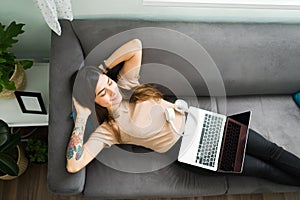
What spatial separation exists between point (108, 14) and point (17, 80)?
476 millimetres

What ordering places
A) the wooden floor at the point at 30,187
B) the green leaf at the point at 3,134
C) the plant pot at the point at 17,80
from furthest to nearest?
the wooden floor at the point at 30,187 → the plant pot at the point at 17,80 → the green leaf at the point at 3,134

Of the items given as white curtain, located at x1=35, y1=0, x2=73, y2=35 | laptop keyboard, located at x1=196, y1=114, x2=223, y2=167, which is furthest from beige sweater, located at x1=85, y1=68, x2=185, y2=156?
white curtain, located at x1=35, y1=0, x2=73, y2=35

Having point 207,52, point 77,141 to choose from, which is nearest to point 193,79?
point 207,52

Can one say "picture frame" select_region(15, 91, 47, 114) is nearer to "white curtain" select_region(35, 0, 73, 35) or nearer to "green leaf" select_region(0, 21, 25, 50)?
"green leaf" select_region(0, 21, 25, 50)

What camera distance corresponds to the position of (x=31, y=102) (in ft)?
5.72

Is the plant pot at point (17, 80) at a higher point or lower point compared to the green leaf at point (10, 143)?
higher

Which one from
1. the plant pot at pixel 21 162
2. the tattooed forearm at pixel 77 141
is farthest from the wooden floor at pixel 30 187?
the tattooed forearm at pixel 77 141

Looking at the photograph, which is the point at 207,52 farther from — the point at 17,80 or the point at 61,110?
the point at 17,80

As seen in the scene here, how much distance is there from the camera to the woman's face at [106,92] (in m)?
1.44

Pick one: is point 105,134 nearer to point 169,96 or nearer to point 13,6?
point 169,96

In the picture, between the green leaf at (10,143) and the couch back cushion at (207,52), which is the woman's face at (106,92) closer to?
the couch back cushion at (207,52)

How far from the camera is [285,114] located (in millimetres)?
1857

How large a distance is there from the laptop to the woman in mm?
48

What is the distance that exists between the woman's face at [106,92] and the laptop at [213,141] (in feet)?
1.20
